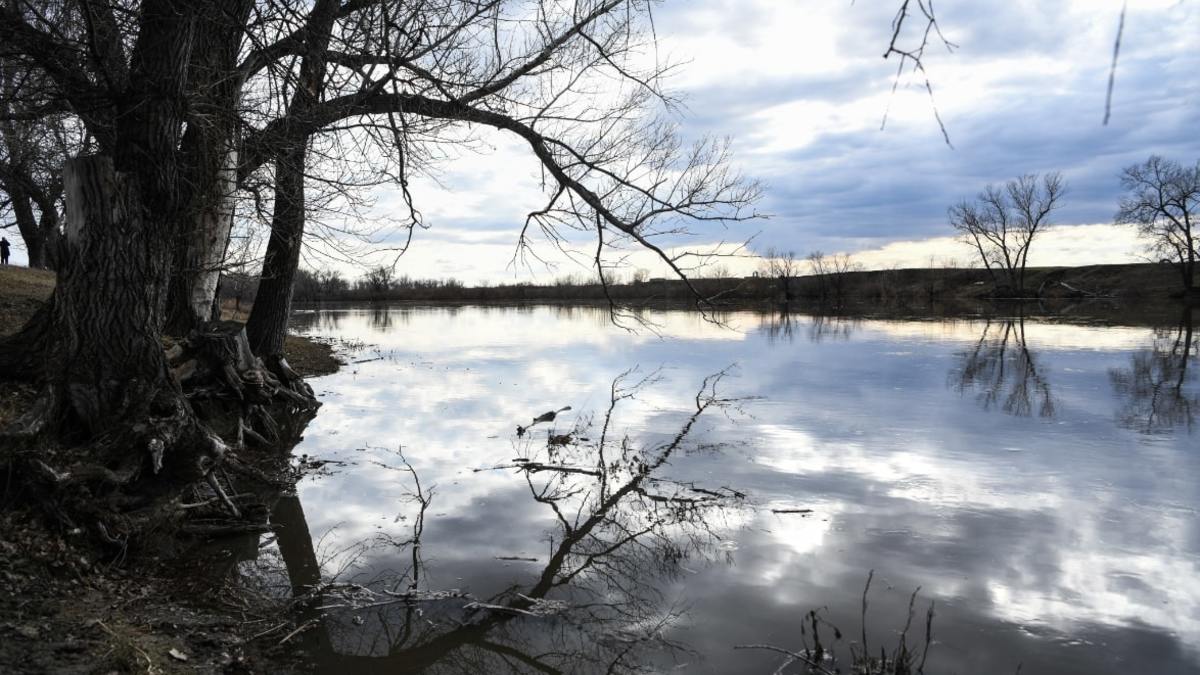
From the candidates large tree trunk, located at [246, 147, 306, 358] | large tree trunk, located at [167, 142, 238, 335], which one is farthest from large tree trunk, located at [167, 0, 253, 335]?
large tree trunk, located at [246, 147, 306, 358]

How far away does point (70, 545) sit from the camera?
17.4ft

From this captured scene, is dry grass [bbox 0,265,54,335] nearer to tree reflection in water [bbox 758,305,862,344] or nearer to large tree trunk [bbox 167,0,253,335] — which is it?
large tree trunk [bbox 167,0,253,335]

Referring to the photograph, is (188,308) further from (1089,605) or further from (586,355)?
(586,355)

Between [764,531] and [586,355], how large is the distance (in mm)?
15720

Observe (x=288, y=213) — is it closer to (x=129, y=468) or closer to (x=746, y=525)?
(x=129, y=468)

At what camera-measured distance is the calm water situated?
5086mm

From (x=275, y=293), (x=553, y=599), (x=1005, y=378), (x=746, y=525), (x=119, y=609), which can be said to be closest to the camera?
(x=119, y=609)

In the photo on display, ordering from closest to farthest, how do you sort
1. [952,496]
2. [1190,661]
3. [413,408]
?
1. [1190,661]
2. [952,496]
3. [413,408]

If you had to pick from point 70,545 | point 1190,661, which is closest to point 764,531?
point 1190,661

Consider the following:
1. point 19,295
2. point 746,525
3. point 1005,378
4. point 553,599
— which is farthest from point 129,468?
point 1005,378

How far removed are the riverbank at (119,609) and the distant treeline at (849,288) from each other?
53.5 meters

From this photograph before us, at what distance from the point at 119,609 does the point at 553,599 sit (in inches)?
116

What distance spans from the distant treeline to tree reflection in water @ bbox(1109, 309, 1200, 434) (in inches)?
1518

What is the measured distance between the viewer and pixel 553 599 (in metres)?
5.70
